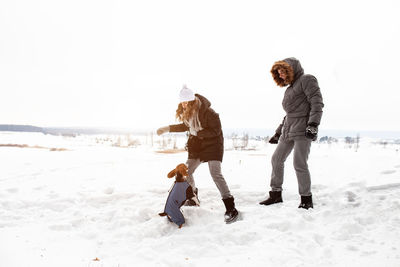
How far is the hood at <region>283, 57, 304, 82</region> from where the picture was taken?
388cm

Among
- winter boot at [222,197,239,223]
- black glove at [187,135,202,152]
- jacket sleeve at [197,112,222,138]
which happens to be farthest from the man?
black glove at [187,135,202,152]

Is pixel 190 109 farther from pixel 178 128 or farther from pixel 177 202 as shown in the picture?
pixel 177 202

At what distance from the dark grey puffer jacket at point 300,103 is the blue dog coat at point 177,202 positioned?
1756 mm

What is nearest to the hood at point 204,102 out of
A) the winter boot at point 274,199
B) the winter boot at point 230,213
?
the winter boot at point 230,213

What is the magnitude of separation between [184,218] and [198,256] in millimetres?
899

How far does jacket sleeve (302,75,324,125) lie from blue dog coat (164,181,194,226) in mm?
1925

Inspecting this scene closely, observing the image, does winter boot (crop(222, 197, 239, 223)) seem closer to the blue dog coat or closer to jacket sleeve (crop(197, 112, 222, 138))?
the blue dog coat

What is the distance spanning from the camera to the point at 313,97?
3.59 m

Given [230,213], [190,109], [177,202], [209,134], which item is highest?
[190,109]

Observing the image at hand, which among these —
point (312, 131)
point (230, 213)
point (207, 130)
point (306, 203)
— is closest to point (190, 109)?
point (207, 130)

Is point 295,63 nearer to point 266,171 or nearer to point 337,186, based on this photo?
point 337,186

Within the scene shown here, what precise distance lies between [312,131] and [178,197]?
1973 mm

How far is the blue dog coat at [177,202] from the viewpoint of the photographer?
3.39m

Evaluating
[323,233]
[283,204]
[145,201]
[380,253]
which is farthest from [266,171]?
[380,253]
